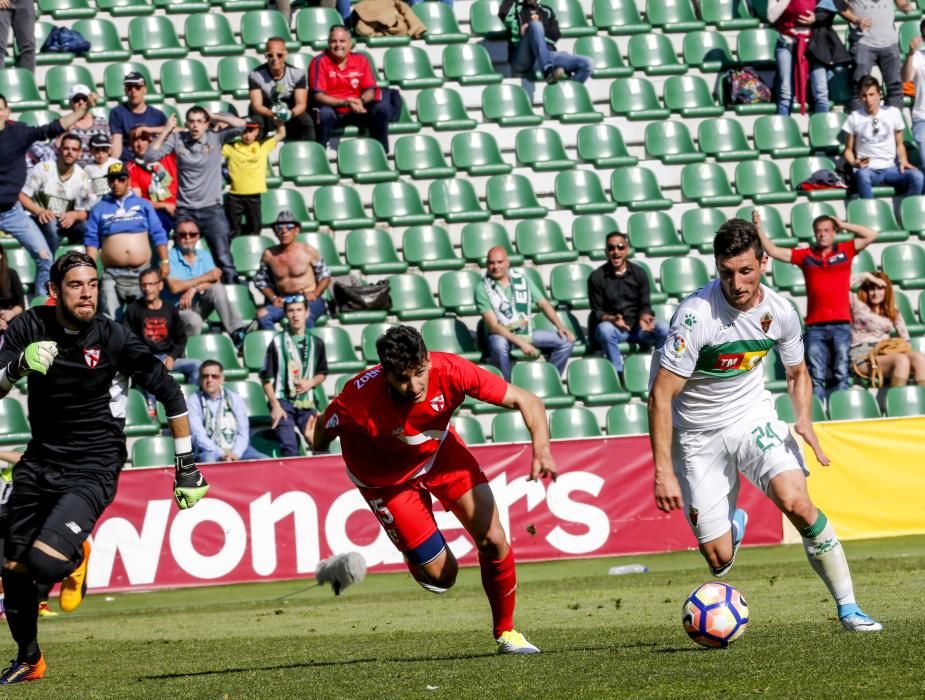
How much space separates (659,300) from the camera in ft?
65.1

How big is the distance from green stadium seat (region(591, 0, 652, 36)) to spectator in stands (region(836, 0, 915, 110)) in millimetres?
3325

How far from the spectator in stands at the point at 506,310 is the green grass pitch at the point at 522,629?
3261mm

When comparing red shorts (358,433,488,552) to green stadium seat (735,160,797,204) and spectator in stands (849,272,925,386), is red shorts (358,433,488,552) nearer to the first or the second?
spectator in stands (849,272,925,386)

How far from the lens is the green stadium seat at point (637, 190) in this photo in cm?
2152

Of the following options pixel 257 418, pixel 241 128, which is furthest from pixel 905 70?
pixel 257 418

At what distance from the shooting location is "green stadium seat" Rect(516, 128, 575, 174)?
858 inches

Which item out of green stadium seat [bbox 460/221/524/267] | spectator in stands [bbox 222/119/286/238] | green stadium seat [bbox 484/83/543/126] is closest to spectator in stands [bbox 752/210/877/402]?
green stadium seat [bbox 460/221/524/267]

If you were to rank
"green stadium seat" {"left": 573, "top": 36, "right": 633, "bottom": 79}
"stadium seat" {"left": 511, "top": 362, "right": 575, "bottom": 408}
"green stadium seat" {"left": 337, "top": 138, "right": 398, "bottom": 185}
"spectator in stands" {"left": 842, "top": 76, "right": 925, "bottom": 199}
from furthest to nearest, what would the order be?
"green stadium seat" {"left": 573, "top": 36, "right": 633, "bottom": 79}, "spectator in stands" {"left": 842, "top": 76, "right": 925, "bottom": 199}, "green stadium seat" {"left": 337, "top": 138, "right": 398, "bottom": 185}, "stadium seat" {"left": 511, "top": 362, "right": 575, "bottom": 408}

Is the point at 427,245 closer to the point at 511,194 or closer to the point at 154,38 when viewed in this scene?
the point at 511,194

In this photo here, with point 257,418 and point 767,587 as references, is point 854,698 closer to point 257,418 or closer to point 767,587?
point 767,587

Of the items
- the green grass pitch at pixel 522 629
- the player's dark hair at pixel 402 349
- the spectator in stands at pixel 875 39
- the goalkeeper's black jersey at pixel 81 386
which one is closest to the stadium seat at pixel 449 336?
the green grass pitch at pixel 522 629

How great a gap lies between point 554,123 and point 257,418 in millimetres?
7855

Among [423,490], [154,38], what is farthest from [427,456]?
[154,38]

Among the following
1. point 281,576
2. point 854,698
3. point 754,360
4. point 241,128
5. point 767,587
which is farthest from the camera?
point 241,128
